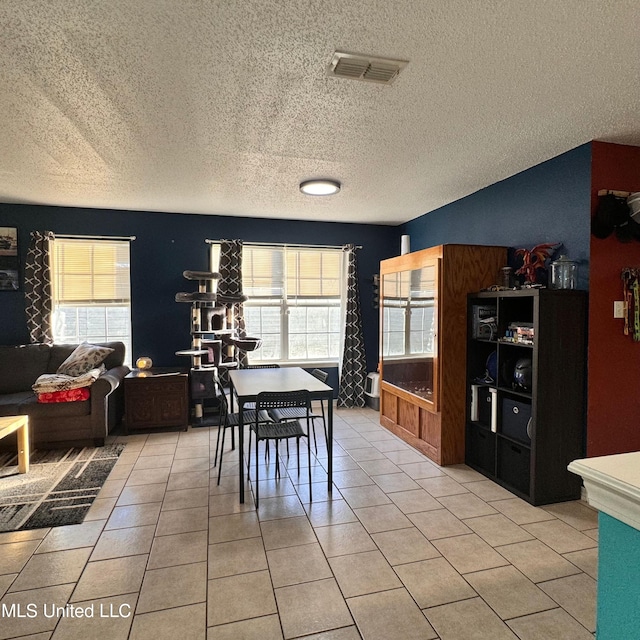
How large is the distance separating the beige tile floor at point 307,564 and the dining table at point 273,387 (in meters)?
0.36

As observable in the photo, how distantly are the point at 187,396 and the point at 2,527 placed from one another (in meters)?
2.14

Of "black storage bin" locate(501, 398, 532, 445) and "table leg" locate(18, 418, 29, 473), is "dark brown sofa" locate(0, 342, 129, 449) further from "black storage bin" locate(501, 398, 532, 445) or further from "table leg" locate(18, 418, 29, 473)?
"black storage bin" locate(501, 398, 532, 445)

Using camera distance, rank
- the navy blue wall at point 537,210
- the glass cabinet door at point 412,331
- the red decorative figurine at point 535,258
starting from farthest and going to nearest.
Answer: the glass cabinet door at point 412,331
the red decorative figurine at point 535,258
the navy blue wall at point 537,210

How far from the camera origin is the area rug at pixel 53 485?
269 cm

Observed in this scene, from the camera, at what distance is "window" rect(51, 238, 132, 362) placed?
15.9 ft

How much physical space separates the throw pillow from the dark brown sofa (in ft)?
0.54

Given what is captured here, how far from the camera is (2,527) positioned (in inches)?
101

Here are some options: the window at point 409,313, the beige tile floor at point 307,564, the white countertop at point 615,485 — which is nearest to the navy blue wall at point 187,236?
the window at point 409,313

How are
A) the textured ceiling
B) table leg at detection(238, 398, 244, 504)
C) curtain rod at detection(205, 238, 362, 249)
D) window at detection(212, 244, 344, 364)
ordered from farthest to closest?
window at detection(212, 244, 344, 364)
curtain rod at detection(205, 238, 362, 249)
table leg at detection(238, 398, 244, 504)
the textured ceiling

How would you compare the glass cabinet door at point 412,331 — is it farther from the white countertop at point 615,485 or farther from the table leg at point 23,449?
the table leg at point 23,449

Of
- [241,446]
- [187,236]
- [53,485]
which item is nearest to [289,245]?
[187,236]

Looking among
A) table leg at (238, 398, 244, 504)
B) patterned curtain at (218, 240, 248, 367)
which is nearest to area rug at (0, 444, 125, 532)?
table leg at (238, 398, 244, 504)

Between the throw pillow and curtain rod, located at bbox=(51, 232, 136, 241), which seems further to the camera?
curtain rod, located at bbox=(51, 232, 136, 241)

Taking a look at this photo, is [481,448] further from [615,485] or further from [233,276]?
[233,276]
